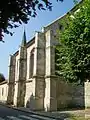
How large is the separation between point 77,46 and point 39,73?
12.5m

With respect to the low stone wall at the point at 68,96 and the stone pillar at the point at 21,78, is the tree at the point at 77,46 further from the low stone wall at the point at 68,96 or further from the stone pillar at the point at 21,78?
the stone pillar at the point at 21,78

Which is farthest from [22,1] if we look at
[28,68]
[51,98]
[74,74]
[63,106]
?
[28,68]

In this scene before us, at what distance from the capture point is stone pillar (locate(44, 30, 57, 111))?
79.0ft

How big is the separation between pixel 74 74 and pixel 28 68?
698 inches

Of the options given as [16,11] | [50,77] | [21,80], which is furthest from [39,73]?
[16,11]

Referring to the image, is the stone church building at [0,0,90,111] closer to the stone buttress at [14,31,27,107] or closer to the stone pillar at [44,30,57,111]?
the stone pillar at [44,30,57,111]

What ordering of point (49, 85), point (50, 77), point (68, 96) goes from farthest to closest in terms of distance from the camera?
point (68, 96) < point (50, 77) < point (49, 85)

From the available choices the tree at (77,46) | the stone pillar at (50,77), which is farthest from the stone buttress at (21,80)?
the tree at (77,46)

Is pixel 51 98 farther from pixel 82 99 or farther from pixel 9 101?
pixel 9 101

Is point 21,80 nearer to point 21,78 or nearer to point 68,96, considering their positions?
point 21,78

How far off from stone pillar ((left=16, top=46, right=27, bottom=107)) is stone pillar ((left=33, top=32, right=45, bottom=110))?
6.79 metres

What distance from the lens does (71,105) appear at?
1024 inches

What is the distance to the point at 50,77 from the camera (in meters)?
24.8

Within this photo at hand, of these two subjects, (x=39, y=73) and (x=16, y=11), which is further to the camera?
(x=39, y=73)
